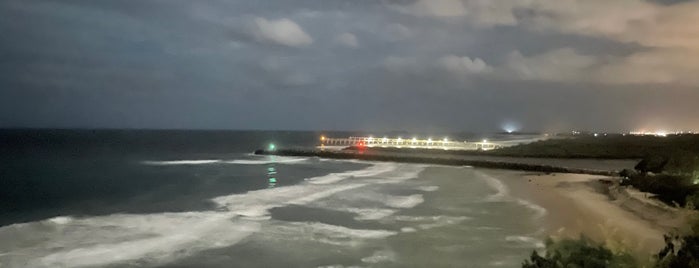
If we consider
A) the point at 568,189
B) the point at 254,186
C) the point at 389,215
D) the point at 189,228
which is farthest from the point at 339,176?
the point at 189,228

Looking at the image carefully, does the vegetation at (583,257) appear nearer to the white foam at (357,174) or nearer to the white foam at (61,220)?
the white foam at (61,220)

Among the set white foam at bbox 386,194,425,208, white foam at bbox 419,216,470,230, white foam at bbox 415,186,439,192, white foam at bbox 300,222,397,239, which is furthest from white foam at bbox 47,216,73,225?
white foam at bbox 415,186,439,192

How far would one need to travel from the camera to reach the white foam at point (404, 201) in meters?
31.5

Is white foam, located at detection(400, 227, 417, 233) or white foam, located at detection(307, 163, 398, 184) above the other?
white foam, located at detection(307, 163, 398, 184)

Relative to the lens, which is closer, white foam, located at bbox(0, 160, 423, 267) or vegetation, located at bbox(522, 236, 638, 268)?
vegetation, located at bbox(522, 236, 638, 268)

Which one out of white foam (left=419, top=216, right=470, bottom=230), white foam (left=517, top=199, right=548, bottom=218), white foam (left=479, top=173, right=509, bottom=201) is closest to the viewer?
white foam (left=419, top=216, right=470, bottom=230)

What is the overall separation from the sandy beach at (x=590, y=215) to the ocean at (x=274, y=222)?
1.10 meters

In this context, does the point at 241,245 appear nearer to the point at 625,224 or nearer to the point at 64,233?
the point at 64,233

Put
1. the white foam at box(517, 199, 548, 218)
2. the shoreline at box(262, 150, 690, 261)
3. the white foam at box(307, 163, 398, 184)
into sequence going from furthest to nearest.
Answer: the white foam at box(307, 163, 398, 184) → the white foam at box(517, 199, 548, 218) → the shoreline at box(262, 150, 690, 261)

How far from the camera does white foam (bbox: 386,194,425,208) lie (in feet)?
103

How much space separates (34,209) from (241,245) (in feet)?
61.6

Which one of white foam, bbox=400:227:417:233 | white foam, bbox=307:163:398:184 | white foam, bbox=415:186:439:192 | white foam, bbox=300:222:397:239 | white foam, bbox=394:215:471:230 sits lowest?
white foam, bbox=300:222:397:239

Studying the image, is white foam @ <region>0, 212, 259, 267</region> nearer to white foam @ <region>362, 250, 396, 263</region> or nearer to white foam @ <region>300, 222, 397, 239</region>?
white foam @ <region>300, 222, 397, 239</region>

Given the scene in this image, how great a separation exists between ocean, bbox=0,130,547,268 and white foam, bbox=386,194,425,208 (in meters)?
0.06
